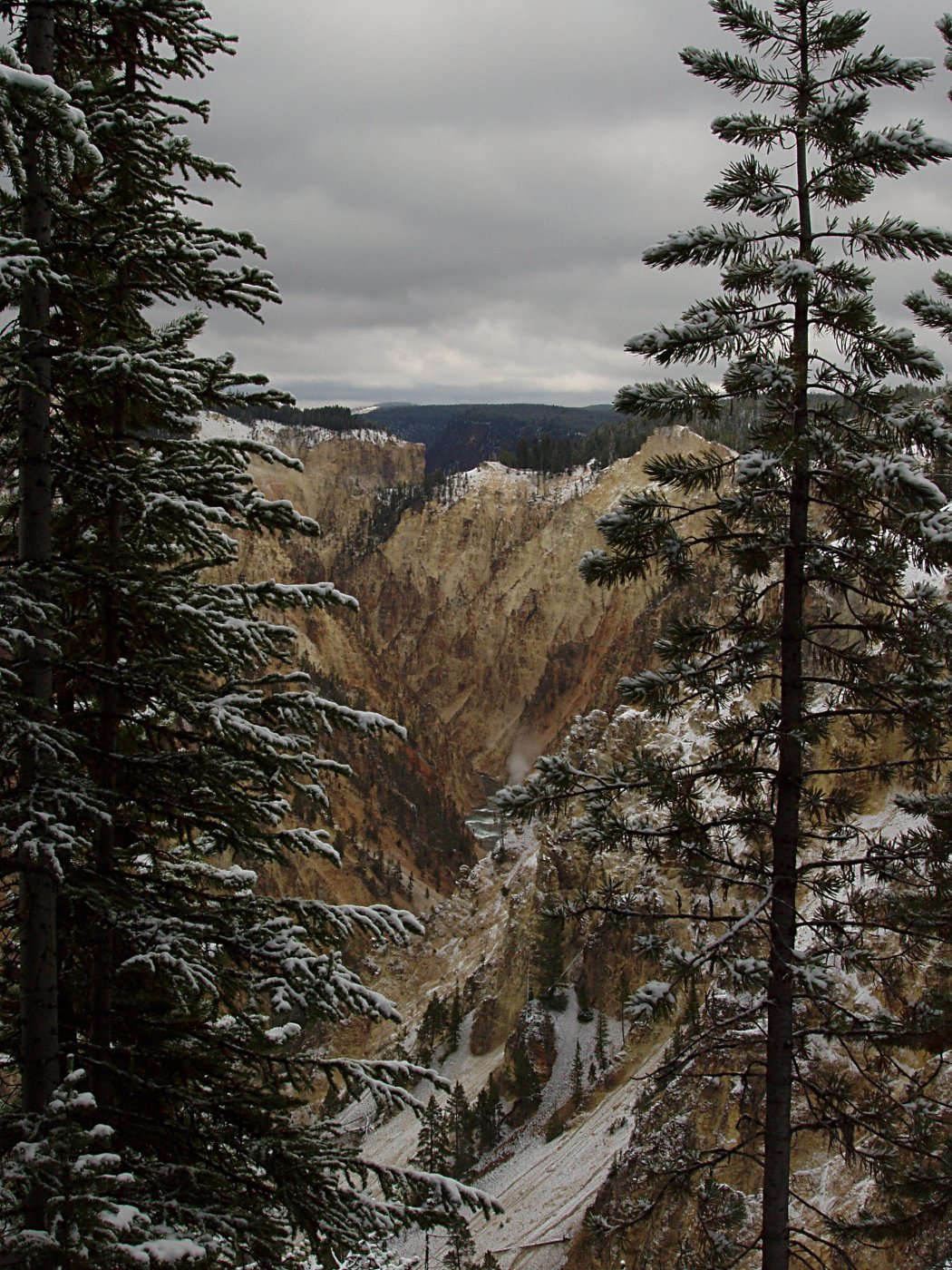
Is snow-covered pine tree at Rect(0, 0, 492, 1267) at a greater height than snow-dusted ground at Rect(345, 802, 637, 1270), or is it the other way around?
snow-covered pine tree at Rect(0, 0, 492, 1267)

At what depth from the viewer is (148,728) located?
19.2 ft

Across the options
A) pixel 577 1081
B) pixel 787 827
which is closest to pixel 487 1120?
pixel 577 1081

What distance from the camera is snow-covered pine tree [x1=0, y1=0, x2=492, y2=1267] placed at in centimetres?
473

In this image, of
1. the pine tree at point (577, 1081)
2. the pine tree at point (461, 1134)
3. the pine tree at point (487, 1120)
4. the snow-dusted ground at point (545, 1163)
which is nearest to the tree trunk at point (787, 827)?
the snow-dusted ground at point (545, 1163)

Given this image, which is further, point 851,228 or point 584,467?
point 584,467

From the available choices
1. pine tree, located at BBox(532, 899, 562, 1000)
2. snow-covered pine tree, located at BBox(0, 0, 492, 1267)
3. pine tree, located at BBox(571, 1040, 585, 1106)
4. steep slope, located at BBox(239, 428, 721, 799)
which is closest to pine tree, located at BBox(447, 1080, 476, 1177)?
pine tree, located at BBox(571, 1040, 585, 1106)

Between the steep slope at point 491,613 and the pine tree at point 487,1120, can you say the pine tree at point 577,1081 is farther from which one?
the steep slope at point 491,613

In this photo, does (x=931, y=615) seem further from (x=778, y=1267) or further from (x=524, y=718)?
(x=524, y=718)

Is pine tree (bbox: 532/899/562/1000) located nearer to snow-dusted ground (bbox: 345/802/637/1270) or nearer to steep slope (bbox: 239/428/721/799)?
snow-dusted ground (bbox: 345/802/637/1270)

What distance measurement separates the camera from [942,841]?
21.5 feet

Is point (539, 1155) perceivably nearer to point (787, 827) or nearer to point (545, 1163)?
point (545, 1163)

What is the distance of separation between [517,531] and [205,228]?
430 feet

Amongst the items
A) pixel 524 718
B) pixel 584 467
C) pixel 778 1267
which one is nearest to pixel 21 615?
pixel 778 1267

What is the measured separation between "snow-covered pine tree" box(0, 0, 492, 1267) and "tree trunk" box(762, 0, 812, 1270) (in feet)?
8.88
